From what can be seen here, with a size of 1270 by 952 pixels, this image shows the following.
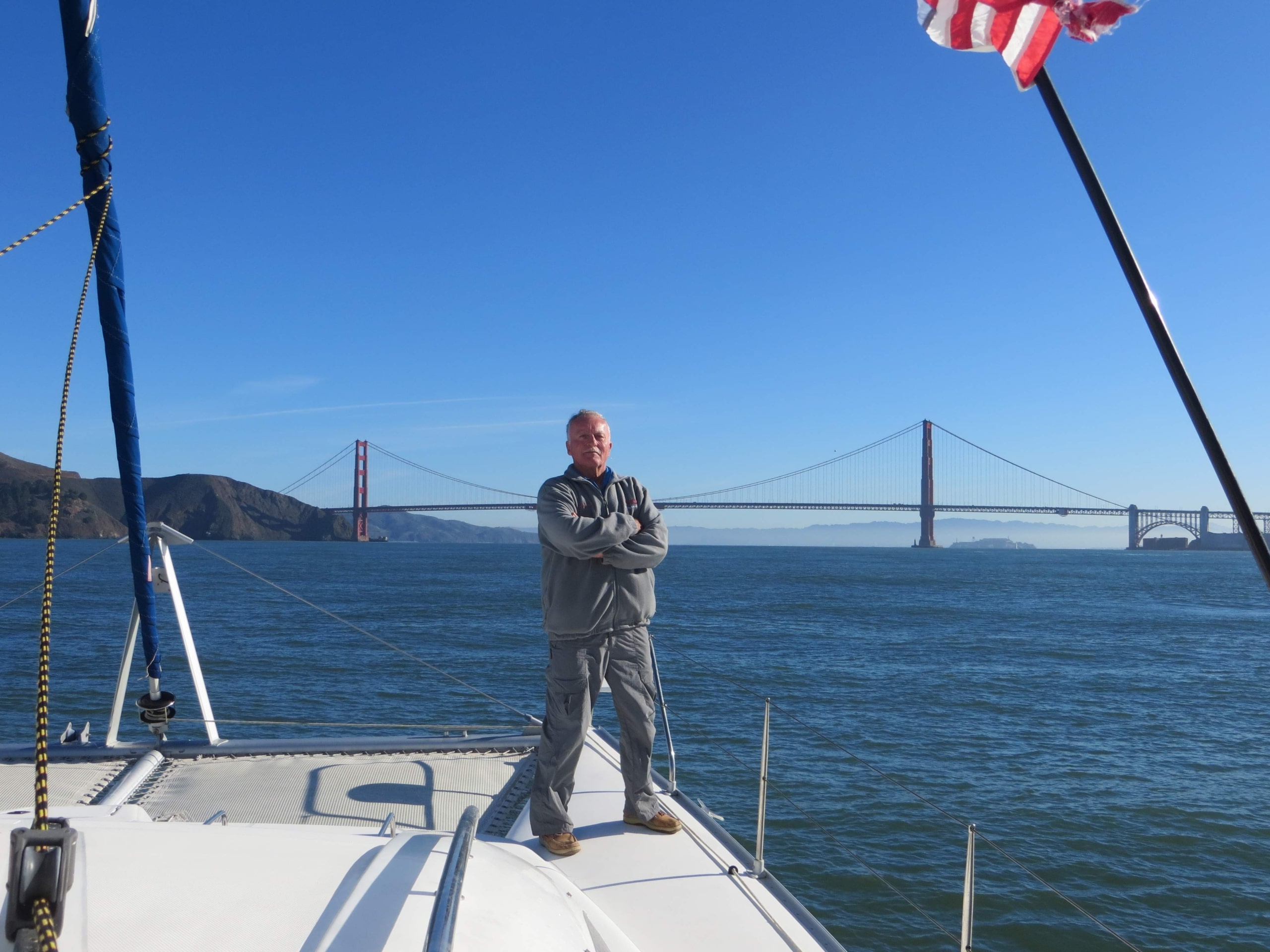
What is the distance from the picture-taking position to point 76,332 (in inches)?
A: 62.7

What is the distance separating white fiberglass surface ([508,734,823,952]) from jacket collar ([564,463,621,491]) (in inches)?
43.5

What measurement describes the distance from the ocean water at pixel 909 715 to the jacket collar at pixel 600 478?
244cm

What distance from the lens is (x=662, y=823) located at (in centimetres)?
291

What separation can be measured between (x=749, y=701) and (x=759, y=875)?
1112 centimetres

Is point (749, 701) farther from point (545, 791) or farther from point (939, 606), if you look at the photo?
point (939, 606)

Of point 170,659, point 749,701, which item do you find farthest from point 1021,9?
point 170,659

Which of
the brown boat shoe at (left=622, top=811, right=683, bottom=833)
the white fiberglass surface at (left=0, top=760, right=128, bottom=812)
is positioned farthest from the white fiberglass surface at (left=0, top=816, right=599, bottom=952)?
the white fiberglass surface at (left=0, top=760, right=128, bottom=812)

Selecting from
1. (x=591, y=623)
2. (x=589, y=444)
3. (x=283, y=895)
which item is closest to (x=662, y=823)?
(x=591, y=623)

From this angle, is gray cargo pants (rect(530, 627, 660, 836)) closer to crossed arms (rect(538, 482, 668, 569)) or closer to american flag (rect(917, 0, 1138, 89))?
crossed arms (rect(538, 482, 668, 569))

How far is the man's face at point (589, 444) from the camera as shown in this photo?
9.70ft

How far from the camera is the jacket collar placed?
116 inches

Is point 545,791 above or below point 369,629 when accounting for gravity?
above

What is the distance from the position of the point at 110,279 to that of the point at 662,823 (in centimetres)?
312

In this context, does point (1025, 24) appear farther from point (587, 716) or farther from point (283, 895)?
point (587, 716)
